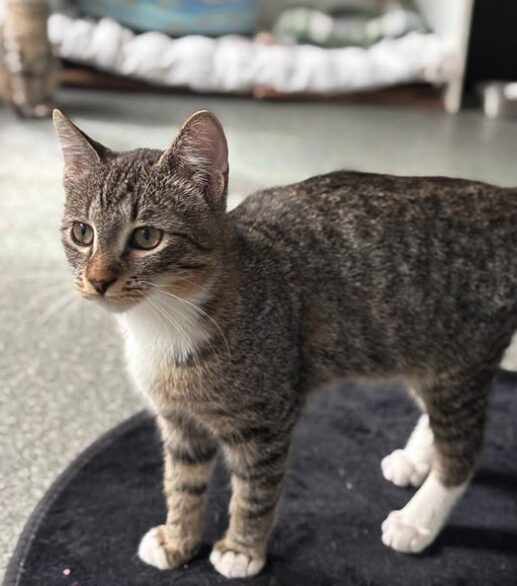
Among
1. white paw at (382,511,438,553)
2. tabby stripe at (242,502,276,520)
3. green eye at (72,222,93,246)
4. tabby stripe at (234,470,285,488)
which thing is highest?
green eye at (72,222,93,246)

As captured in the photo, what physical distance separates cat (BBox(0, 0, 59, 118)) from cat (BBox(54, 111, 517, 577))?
6.79 feet

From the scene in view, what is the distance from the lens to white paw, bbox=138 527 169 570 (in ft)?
4.41

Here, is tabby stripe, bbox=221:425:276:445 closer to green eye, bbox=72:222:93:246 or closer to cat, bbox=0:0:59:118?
green eye, bbox=72:222:93:246

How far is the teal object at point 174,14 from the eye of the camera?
3.73 meters

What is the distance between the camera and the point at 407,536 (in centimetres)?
138

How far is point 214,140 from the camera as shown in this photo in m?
1.08

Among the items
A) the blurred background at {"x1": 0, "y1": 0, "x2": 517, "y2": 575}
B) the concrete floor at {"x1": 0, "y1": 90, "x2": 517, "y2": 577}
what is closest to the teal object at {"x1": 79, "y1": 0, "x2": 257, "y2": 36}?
the blurred background at {"x1": 0, "y1": 0, "x2": 517, "y2": 575}

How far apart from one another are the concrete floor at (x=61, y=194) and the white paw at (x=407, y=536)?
1.99ft

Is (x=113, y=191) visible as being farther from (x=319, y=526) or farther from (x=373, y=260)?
(x=319, y=526)

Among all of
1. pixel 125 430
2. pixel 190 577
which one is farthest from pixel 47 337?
pixel 190 577

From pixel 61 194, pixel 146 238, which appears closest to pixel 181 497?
pixel 146 238

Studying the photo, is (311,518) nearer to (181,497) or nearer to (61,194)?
(181,497)

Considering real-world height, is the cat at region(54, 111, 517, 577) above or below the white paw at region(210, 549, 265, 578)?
above

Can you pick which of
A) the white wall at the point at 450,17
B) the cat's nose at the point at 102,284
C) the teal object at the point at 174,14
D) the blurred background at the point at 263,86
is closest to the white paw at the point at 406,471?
the cat's nose at the point at 102,284
